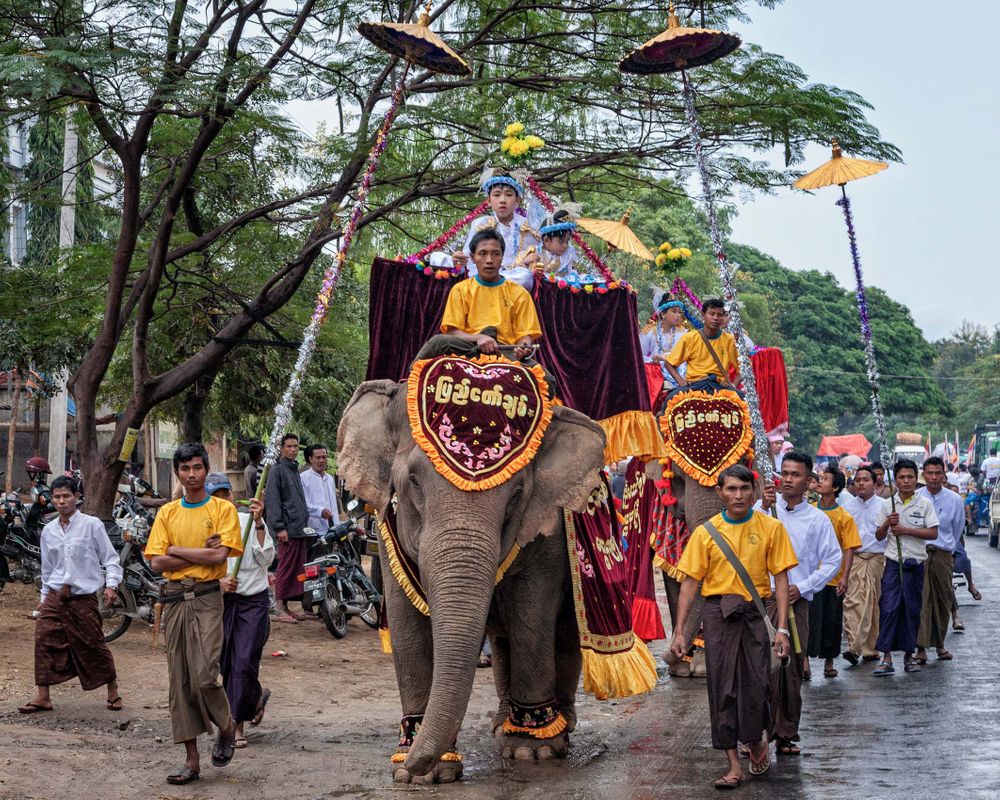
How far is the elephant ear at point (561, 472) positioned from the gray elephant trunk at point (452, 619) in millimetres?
435

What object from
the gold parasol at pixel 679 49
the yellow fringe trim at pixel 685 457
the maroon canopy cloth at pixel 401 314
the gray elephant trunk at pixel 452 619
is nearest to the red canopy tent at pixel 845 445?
the yellow fringe trim at pixel 685 457

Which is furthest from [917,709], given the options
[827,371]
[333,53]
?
[827,371]

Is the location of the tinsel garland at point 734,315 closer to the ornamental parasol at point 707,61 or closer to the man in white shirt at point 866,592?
the ornamental parasol at point 707,61

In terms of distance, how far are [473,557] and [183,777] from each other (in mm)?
1904

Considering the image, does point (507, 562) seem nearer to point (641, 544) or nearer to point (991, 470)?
point (641, 544)

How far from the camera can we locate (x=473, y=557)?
22.2 feet

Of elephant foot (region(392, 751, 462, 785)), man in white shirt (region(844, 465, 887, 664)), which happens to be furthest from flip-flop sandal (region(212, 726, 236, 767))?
man in white shirt (region(844, 465, 887, 664))

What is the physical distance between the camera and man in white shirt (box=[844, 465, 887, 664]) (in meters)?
12.2

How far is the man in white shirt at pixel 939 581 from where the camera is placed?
11.6 m

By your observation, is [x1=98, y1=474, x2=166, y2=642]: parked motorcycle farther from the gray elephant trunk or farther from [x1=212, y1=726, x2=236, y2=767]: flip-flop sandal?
the gray elephant trunk

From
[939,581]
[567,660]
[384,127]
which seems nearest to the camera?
[567,660]

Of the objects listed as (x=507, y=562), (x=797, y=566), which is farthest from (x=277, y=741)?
(x=797, y=566)

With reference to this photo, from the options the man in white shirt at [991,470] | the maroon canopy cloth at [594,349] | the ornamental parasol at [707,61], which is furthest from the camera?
the man in white shirt at [991,470]

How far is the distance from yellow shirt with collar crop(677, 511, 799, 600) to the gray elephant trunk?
109cm
